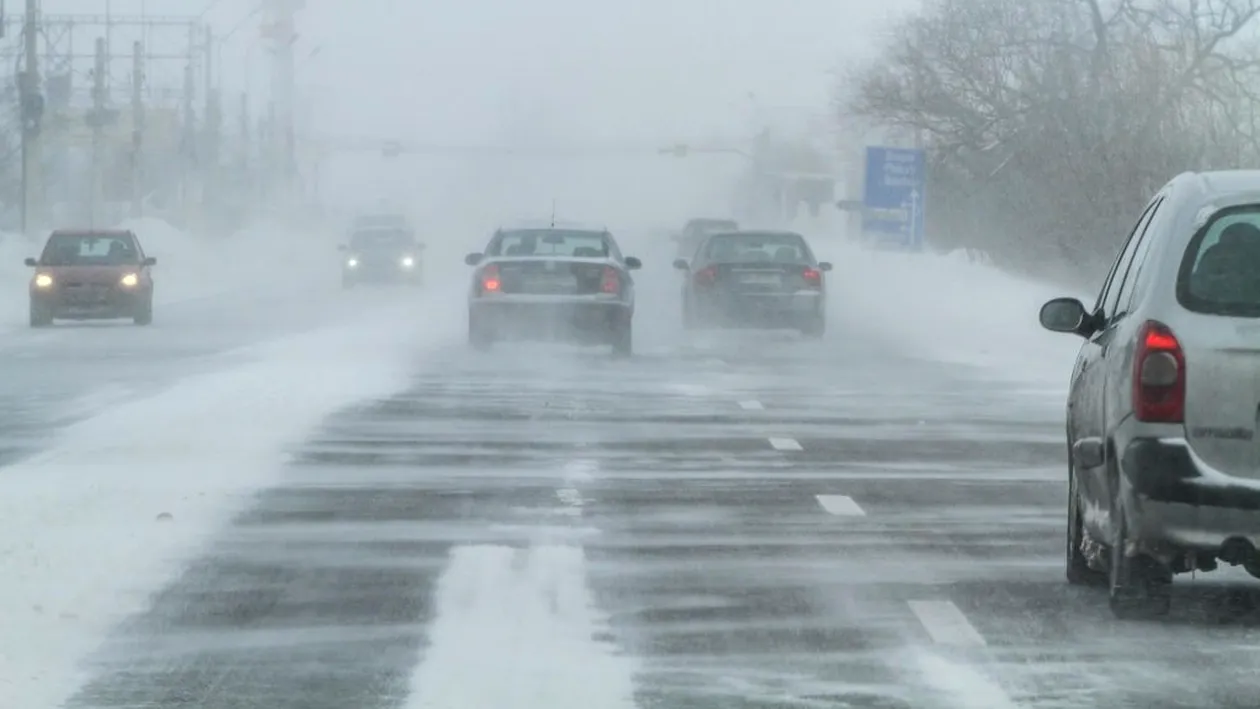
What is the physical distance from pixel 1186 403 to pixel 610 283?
21400 mm

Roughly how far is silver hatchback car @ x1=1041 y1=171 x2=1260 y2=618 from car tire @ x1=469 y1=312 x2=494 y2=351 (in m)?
A: 20.8

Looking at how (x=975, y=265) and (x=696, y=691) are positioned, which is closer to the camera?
(x=696, y=691)

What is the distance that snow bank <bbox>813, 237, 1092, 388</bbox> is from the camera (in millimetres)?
31453

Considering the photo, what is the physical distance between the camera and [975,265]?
195 feet

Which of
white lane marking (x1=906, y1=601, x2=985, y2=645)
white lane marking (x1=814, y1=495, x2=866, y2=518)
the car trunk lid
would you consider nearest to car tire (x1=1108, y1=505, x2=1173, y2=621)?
white lane marking (x1=906, y1=601, x2=985, y2=645)

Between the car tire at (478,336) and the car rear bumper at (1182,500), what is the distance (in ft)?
70.3

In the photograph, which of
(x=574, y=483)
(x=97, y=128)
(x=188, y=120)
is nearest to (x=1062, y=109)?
(x=574, y=483)

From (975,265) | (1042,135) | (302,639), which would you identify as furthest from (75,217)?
(302,639)

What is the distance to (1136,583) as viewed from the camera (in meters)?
9.53

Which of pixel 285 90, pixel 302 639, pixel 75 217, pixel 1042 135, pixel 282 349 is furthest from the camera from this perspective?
pixel 285 90

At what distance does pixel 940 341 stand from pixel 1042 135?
1179cm

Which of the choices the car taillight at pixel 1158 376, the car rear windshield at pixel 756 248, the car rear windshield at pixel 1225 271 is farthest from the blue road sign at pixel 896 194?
the car taillight at pixel 1158 376

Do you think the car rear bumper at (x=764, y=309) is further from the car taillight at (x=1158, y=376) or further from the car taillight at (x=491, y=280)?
the car taillight at (x=1158, y=376)

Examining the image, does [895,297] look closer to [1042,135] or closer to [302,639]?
[1042,135]
